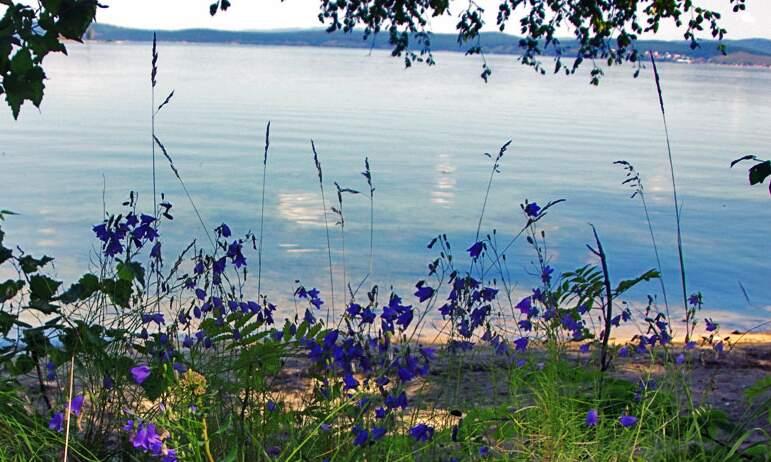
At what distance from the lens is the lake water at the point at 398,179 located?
11.0 meters

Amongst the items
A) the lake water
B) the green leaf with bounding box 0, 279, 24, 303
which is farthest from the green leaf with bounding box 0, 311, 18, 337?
the lake water

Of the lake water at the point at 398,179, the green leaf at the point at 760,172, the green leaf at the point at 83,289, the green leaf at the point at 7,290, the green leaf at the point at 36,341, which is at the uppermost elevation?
the green leaf at the point at 760,172

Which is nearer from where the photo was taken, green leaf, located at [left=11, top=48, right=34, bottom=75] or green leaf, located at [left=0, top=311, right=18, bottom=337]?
green leaf, located at [left=11, top=48, right=34, bottom=75]

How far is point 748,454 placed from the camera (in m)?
3.26

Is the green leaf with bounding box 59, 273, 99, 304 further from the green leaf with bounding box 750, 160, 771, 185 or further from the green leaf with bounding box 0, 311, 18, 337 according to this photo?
the green leaf with bounding box 750, 160, 771, 185

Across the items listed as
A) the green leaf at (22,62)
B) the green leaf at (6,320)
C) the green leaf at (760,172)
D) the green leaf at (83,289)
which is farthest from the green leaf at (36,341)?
the green leaf at (760,172)

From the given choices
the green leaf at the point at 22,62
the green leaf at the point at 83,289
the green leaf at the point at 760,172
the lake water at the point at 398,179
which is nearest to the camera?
the green leaf at the point at 22,62

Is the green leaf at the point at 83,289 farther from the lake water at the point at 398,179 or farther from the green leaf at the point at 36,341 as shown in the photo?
the lake water at the point at 398,179

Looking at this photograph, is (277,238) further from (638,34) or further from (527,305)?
(527,305)

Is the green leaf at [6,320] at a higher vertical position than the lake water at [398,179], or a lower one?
higher

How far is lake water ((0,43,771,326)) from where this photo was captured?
36.1 ft

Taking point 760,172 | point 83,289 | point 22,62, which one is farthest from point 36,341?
point 760,172

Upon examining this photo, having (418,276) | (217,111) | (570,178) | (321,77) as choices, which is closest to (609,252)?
(418,276)

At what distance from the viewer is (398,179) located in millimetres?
17219
